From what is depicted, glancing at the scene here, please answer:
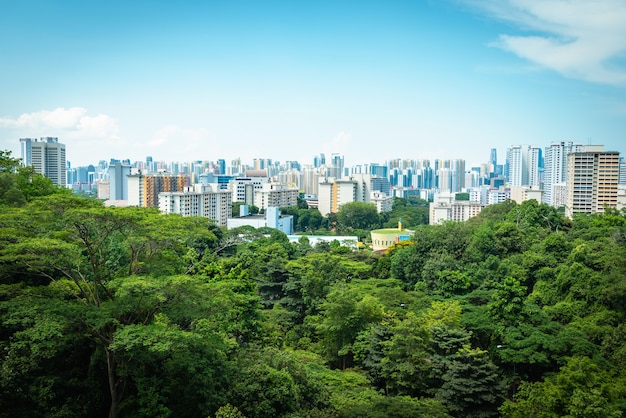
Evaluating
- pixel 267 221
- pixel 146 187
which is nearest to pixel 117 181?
pixel 146 187

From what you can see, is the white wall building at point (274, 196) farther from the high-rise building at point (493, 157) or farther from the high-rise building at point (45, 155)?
the high-rise building at point (493, 157)

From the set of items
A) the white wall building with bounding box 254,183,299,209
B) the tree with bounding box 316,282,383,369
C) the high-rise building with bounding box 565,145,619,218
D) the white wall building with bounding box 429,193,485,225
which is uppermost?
the high-rise building with bounding box 565,145,619,218

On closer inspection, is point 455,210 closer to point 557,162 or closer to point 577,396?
point 557,162

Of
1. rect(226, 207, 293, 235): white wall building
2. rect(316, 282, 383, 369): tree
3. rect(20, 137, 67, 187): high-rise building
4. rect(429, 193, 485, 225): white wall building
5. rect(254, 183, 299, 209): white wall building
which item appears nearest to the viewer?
rect(316, 282, 383, 369): tree

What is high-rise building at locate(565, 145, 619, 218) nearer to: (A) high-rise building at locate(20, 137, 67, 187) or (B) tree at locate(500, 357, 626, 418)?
(B) tree at locate(500, 357, 626, 418)

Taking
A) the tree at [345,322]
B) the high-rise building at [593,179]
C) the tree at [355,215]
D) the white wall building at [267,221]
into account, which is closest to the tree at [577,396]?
the tree at [345,322]

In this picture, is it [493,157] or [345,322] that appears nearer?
[345,322]

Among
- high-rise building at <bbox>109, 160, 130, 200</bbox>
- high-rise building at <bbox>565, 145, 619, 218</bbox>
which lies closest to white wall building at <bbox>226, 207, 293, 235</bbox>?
high-rise building at <bbox>565, 145, 619, 218</bbox>
